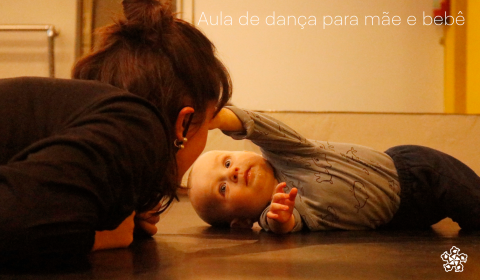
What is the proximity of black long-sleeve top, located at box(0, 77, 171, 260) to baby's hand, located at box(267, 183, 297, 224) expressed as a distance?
43 cm

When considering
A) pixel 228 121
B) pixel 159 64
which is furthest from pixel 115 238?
pixel 228 121

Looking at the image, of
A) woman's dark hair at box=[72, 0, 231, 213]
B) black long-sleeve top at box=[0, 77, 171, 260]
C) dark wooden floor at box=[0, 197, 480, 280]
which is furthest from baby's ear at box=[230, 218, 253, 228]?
black long-sleeve top at box=[0, 77, 171, 260]

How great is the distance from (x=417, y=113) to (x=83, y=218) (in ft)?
6.58

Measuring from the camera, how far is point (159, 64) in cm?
66

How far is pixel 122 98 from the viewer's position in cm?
56

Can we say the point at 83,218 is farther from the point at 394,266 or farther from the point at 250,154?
the point at 250,154

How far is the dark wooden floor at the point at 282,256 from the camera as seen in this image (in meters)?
0.59

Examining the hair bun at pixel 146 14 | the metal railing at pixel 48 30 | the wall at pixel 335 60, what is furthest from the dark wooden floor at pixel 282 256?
the metal railing at pixel 48 30

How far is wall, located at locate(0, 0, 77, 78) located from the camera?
2775 mm

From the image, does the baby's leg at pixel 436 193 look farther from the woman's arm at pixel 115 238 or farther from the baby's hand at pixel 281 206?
the woman's arm at pixel 115 238

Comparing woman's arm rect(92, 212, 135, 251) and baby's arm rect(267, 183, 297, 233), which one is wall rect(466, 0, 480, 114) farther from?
woman's arm rect(92, 212, 135, 251)

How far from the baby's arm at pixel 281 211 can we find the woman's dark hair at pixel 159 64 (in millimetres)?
337

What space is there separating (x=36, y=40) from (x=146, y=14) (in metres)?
2.36

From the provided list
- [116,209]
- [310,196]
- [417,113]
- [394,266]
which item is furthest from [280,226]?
[417,113]
